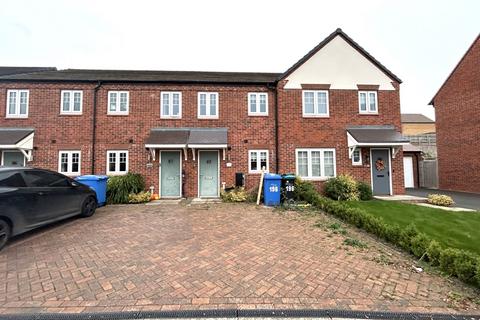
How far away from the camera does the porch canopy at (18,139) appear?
32.1 feet

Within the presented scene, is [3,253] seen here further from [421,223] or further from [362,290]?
[421,223]

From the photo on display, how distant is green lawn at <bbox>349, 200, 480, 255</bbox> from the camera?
510 centimetres

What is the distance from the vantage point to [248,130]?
37.8 feet

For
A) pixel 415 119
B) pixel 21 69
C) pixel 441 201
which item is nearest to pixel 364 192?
pixel 441 201

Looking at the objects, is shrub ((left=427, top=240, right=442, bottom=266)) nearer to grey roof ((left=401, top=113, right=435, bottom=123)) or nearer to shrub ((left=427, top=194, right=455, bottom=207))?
shrub ((left=427, top=194, right=455, bottom=207))

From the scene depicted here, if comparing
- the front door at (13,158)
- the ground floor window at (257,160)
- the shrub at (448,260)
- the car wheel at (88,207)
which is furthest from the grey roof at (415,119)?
the front door at (13,158)

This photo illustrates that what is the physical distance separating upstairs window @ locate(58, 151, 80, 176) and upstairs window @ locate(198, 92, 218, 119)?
265 inches

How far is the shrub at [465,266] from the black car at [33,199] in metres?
9.00

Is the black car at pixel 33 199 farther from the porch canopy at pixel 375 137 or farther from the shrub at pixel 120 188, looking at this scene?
the porch canopy at pixel 375 137

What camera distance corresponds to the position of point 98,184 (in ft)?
29.2

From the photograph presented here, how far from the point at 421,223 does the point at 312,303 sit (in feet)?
19.1

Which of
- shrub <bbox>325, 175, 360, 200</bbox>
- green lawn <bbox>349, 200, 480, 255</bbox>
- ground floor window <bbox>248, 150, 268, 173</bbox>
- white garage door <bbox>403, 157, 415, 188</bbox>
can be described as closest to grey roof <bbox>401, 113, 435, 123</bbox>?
white garage door <bbox>403, 157, 415, 188</bbox>

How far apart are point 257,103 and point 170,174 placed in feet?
20.0

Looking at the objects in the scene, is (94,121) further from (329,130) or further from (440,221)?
(440,221)
